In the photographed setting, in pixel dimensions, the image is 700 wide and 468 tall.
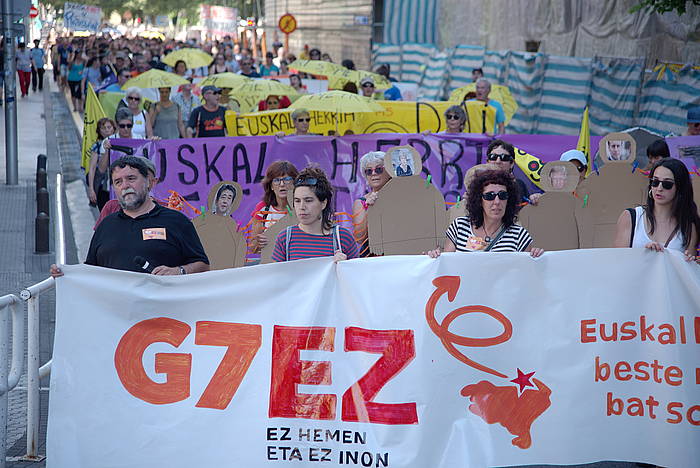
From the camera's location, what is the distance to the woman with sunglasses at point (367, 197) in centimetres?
742

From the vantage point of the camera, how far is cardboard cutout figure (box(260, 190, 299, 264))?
7172mm

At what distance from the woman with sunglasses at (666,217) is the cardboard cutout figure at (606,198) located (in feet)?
5.34

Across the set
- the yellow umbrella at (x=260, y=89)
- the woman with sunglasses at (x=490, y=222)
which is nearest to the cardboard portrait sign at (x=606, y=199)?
the woman with sunglasses at (x=490, y=222)

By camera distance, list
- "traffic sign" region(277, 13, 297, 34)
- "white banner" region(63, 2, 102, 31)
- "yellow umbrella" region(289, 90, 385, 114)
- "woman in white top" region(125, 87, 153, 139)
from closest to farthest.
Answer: "yellow umbrella" region(289, 90, 385, 114) → "woman in white top" region(125, 87, 153, 139) → "traffic sign" region(277, 13, 297, 34) → "white banner" region(63, 2, 102, 31)

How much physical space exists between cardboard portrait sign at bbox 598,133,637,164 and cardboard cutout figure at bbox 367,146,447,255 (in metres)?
1.85

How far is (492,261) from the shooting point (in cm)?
527

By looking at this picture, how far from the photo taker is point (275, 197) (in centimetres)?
771

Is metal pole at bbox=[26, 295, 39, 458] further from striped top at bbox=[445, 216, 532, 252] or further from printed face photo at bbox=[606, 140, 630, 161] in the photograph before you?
printed face photo at bbox=[606, 140, 630, 161]

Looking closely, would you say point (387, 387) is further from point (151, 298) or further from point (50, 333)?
point (50, 333)

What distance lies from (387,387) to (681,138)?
5.83 m

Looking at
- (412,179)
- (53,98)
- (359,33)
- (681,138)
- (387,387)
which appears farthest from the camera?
(359,33)

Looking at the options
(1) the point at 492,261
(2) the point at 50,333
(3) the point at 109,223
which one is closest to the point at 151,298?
(3) the point at 109,223

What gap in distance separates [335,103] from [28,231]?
12.3 feet

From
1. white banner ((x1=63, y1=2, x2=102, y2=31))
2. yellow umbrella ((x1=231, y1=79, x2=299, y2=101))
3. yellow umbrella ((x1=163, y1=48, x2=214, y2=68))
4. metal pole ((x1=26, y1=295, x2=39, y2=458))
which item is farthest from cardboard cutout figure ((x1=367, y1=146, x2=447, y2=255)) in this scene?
white banner ((x1=63, y1=2, x2=102, y2=31))
